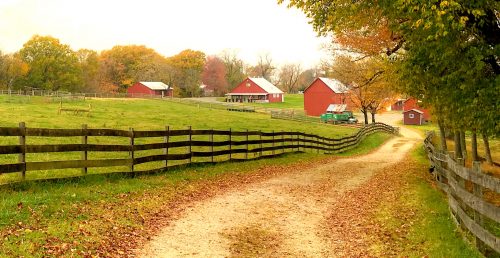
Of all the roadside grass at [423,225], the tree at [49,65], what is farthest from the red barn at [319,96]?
the roadside grass at [423,225]

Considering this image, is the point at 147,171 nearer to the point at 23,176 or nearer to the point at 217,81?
the point at 23,176

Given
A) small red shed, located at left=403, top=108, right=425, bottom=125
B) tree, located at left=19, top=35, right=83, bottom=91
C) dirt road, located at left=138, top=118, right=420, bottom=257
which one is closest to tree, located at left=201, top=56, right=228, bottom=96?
tree, located at left=19, top=35, right=83, bottom=91

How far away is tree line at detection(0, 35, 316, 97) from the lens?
9581cm

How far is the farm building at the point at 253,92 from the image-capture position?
11281 cm

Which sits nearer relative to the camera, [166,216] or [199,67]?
[166,216]

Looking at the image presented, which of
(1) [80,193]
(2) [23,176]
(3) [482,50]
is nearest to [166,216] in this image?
(1) [80,193]

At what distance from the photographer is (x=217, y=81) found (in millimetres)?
133750

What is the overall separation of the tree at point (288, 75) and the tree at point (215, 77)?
3724cm

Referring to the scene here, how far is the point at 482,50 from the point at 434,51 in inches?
47.3

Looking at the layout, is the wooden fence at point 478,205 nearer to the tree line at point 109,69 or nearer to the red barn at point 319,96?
the red barn at point 319,96

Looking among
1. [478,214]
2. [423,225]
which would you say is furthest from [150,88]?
[478,214]

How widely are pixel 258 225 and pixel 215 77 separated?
127 meters

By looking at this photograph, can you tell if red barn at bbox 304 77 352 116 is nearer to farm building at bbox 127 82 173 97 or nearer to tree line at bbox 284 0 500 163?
farm building at bbox 127 82 173 97

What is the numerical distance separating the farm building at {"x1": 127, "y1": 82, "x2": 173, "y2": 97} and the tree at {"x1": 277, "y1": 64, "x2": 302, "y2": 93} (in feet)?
220
